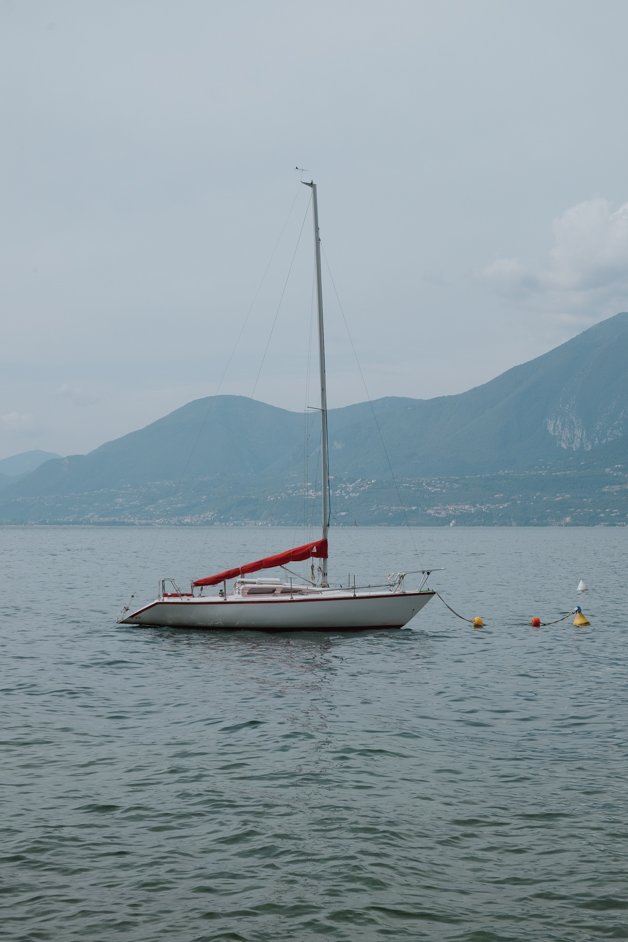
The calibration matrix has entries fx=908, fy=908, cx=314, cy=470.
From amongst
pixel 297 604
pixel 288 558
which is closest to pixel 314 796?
pixel 297 604

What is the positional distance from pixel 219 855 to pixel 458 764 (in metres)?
6.68

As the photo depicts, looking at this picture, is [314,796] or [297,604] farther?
[297,604]

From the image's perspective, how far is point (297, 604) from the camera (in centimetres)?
3884

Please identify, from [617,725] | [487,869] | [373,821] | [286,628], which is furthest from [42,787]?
[286,628]

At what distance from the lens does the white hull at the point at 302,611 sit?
39.0m

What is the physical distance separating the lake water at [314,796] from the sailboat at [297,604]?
3214 millimetres

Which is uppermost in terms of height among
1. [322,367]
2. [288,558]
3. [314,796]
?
[322,367]

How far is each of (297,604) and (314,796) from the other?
2175cm

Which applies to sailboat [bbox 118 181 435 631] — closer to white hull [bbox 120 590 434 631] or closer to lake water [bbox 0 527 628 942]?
white hull [bbox 120 590 434 631]

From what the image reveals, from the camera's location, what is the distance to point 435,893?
41.5ft

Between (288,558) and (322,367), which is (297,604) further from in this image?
(322,367)

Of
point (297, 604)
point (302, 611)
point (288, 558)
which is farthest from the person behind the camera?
point (288, 558)

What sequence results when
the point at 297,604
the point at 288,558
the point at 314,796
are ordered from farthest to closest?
the point at 288,558
the point at 297,604
the point at 314,796

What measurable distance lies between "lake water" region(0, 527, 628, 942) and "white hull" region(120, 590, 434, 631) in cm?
305
